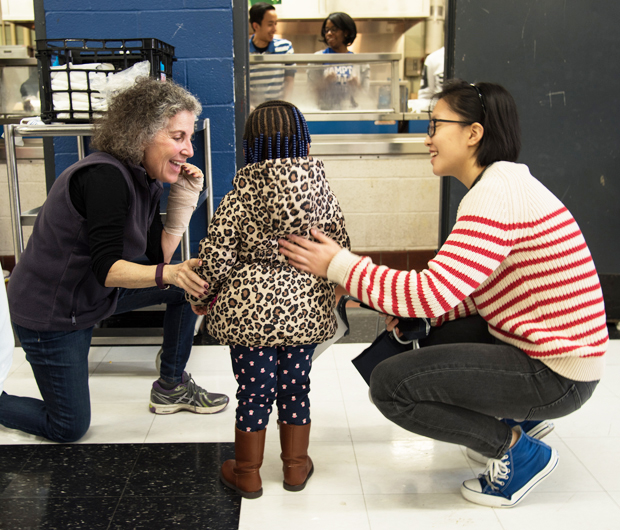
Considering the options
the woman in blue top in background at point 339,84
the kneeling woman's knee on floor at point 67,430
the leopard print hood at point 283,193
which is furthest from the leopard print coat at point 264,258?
the woman in blue top in background at point 339,84

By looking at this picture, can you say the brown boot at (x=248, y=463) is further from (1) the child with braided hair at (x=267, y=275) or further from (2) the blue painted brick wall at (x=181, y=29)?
(2) the blue painted brick wall at (x=181, y=29)

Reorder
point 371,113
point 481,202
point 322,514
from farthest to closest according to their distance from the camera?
point 371,113, point 322,514, point 481,202

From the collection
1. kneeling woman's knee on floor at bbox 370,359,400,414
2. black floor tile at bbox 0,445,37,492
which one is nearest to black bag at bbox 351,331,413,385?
kneeling woman's knee on floor at bbox 370,359,400,414

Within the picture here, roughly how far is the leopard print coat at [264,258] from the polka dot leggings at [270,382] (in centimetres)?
6

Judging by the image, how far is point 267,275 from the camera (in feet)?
5.11

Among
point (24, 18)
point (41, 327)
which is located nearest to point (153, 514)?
point (41, 327)

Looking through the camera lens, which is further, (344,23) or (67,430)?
(344,23)

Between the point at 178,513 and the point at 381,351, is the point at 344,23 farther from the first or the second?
the point at 178,513

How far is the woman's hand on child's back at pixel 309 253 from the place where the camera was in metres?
1.55

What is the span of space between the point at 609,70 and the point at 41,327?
2.74 metres

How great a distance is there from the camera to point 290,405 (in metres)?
1.70

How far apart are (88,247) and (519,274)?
121cm

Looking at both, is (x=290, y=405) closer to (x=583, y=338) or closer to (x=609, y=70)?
(x=583, y=338)

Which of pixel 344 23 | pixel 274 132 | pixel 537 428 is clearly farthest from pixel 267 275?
pixel 344 23
